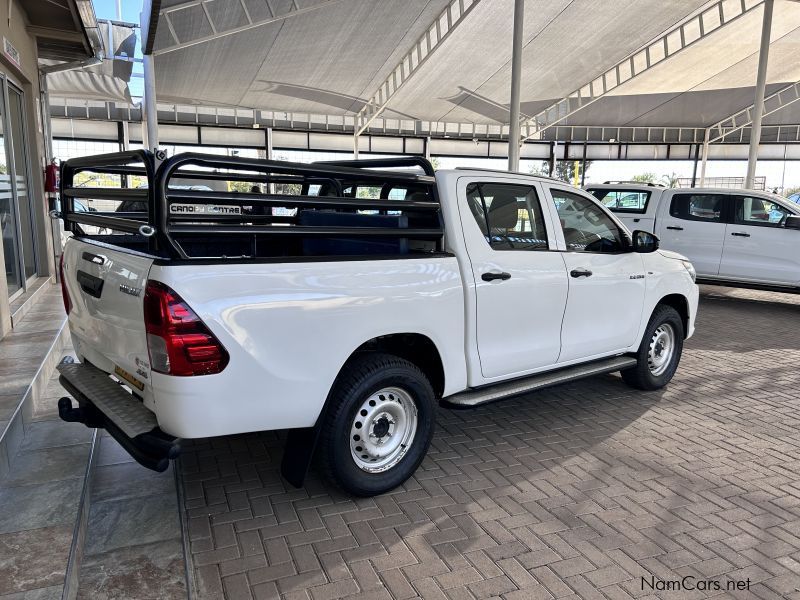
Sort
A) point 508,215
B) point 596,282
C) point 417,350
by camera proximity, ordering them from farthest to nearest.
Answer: point 596,282 → point 508,215 → point 417,350

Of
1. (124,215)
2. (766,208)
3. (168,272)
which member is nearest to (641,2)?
(766,208)

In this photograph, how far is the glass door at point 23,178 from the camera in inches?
334

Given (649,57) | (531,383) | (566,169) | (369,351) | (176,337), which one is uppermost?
(649,57)

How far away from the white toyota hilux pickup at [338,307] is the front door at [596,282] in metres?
0.02

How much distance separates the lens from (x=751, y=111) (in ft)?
91.6

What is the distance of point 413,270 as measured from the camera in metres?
3.55

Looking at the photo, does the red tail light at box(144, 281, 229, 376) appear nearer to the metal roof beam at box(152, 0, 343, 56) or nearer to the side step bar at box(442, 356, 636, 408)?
the side step bar at box(442, 356, 636, 408)

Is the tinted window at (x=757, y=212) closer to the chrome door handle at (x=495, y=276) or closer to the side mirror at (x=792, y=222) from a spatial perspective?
the side mirror at (x=792, y=222)

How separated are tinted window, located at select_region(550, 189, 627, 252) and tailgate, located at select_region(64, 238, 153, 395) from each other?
3.14 metres

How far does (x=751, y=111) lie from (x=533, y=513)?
30.6m

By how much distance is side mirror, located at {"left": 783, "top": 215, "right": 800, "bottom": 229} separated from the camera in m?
9.88

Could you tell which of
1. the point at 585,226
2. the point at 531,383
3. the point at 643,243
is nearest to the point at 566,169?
the point at 643,243

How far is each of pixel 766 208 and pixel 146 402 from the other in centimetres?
1065

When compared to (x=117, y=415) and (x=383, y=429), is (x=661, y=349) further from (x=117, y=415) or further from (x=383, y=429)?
(x=117, y=415)
